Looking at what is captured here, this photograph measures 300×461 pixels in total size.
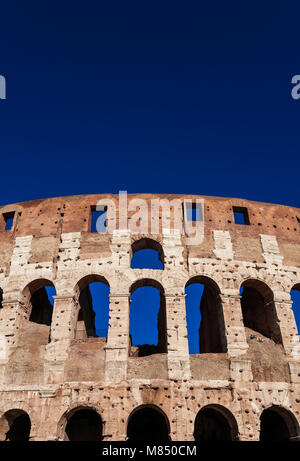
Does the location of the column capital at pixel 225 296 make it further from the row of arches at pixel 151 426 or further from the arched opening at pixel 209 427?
the arched opening at pixel 209 427

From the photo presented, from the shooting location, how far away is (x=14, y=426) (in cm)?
1295

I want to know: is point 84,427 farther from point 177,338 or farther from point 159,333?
point 177,338

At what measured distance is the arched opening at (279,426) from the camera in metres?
12.0

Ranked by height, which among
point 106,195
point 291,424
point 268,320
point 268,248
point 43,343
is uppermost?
point 106,195

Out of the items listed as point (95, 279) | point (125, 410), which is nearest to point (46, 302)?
point (95, 279)

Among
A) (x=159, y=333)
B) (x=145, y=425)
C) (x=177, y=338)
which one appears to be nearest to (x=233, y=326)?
(x=177, y=338)

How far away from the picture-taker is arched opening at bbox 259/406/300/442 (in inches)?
472

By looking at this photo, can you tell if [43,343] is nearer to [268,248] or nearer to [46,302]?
[46,302]

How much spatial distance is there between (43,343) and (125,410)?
370cm

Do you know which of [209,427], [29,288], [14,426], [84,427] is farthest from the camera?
[209,427]

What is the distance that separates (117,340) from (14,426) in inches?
187

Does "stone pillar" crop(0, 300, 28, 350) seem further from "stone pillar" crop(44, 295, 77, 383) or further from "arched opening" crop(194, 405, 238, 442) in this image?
"arched opening" crop(194, 405, 238, 442)
